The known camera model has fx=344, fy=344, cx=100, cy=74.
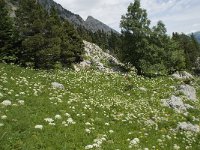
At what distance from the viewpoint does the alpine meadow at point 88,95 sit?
1995cm

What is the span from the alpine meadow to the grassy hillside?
6 cm

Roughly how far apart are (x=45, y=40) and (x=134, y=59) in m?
18.1

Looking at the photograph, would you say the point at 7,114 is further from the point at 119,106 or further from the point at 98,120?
the point at 119,106

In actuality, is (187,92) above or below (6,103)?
below

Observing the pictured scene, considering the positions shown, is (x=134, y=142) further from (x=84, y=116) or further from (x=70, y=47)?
(x=70, y=47)

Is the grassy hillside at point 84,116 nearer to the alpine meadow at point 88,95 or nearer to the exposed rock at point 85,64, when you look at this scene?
the alpine meadow at point 88,95

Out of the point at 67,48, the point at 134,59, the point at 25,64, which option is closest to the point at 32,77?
the point at 25,64

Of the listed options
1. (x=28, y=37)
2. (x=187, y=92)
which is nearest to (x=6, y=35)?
(x=28, y=37)

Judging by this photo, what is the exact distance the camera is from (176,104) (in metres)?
32.4

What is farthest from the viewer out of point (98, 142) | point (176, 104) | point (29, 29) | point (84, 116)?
point (29, 29)

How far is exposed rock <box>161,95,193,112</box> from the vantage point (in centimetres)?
3188

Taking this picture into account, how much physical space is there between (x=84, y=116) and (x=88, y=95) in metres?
6.74

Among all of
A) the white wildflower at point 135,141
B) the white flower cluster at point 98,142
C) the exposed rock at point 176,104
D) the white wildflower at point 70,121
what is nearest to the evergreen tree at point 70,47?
the exposed rock at point 176,104

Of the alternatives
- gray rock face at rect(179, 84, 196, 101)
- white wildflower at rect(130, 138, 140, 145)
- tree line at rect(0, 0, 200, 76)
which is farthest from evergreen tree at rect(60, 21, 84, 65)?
white wildflower at rect(130, 138, 140, 145)
